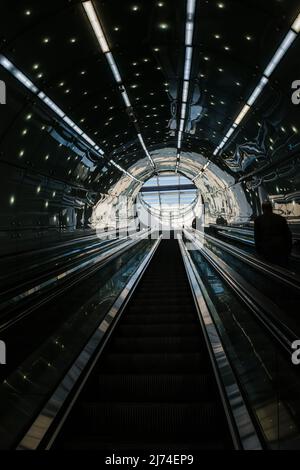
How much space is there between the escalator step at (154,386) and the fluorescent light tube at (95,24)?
5.74 m

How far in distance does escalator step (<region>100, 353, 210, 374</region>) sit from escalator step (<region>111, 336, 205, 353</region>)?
1.88ft

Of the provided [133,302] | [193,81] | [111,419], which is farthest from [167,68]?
[111,419]

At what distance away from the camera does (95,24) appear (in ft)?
27.3

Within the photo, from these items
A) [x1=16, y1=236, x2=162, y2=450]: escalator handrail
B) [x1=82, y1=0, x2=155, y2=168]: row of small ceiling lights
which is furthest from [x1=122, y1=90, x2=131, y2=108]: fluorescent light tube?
[x1=16, y1=236, x2=162, y2=450]: escalator handrail

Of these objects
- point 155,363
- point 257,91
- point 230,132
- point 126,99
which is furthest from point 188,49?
point 155,363

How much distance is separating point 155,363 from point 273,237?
3157 mm

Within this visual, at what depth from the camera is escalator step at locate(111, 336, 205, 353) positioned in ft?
19.5

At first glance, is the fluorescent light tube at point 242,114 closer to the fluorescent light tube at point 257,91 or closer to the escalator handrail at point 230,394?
the fluorescent light tube at point 257,91

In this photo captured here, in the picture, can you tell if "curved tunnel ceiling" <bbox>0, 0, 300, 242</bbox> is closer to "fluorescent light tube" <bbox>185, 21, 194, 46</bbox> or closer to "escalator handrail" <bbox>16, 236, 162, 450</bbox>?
"fluorescent light tube" <bbox>185, 21, 194, 46</bbox>

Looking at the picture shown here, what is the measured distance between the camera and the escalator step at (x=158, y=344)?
593cm

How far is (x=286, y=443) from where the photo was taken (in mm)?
2906

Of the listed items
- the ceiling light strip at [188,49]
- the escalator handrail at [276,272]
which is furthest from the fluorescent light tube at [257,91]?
the escalator handrail at [276,272]

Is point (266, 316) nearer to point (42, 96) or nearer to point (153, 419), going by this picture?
point (153, 419)

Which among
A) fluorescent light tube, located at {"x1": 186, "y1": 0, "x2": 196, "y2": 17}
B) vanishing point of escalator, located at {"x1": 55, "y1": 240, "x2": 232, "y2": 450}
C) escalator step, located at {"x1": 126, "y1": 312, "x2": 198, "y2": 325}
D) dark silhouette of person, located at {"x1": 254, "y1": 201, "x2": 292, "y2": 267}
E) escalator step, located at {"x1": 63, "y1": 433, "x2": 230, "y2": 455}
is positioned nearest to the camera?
escalator step, located at {"x1": 63, "y1": 433, "x2": 230, "y2": 455}
